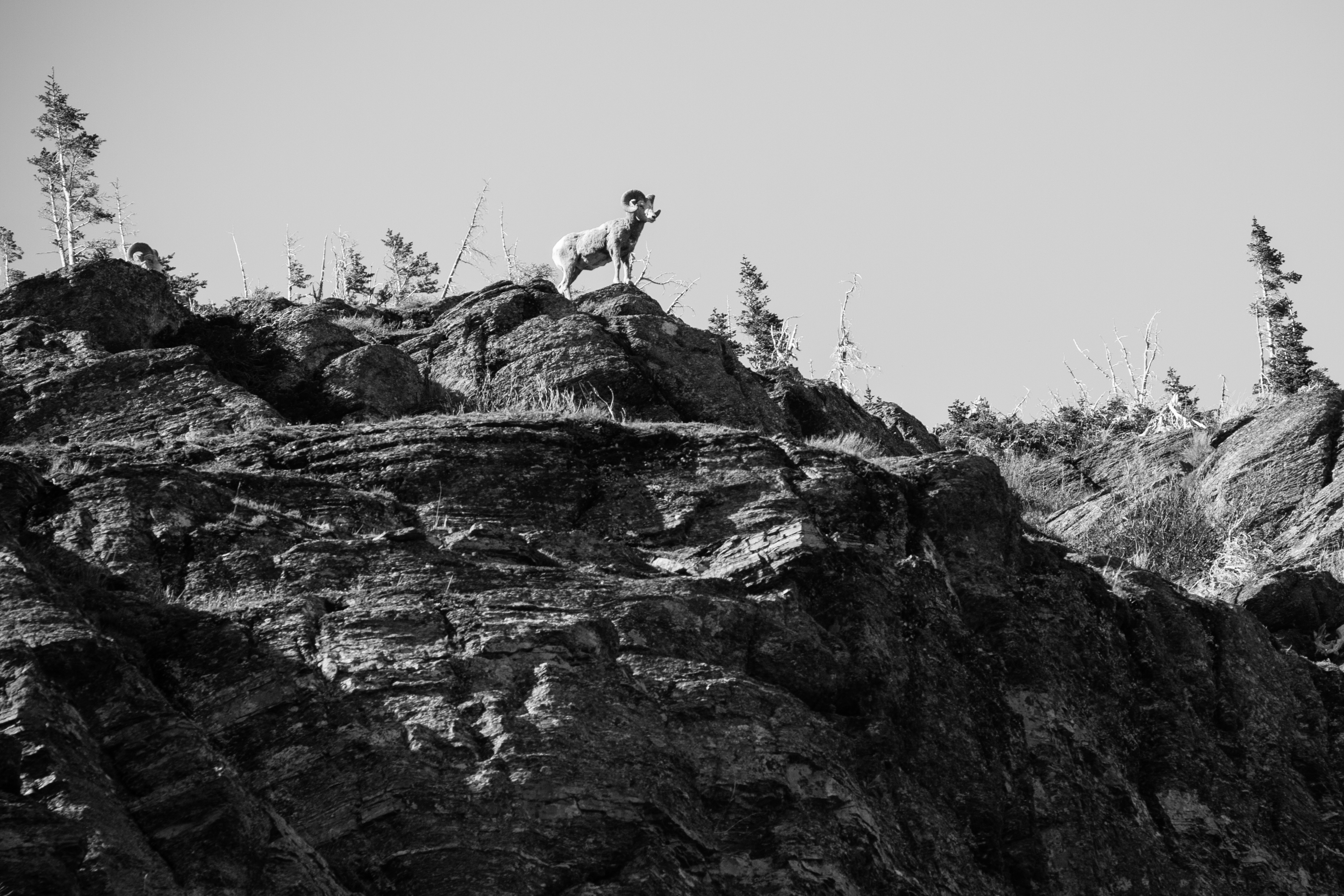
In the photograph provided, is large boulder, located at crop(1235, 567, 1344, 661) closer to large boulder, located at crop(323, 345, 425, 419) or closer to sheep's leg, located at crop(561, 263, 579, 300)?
large boulder, located at crop(323, 345, 425, 419)

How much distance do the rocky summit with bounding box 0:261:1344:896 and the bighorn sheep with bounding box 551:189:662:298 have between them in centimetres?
904

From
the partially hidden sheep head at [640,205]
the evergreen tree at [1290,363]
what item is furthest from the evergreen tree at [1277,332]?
the partially hidden sheep head at [640,205]

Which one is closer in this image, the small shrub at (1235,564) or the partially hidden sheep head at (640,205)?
the small shrub at (1235,564)

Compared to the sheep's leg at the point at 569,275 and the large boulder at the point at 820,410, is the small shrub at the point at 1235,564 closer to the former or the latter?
the large boulder at the point at 820,410

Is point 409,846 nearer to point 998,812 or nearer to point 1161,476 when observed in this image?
point 998,812

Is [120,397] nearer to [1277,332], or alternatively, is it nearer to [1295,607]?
[1295,607]

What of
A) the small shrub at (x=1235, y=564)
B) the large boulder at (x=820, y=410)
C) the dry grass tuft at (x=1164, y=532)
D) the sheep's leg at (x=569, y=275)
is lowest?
the small shrub at (x=1235, y=564)

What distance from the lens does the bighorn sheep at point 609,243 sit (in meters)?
25.1

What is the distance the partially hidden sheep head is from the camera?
2517 centimetres

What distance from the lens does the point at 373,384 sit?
15.6 meters

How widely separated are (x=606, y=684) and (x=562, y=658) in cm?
35

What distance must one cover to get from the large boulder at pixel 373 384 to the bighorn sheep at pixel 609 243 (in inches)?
356

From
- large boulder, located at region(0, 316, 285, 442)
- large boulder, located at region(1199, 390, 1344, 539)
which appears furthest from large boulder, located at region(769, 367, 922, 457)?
large boulder, located at region(0, 316, 285, 442)

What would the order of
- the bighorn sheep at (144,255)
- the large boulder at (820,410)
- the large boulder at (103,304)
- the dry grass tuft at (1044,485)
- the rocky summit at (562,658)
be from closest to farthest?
the rocky summit at (562,658) < the large boulder at (103,304) < the large boulder at (820,410) < the dry grass tuft at (1044,485) < the bighorn sheep at (144,255)
